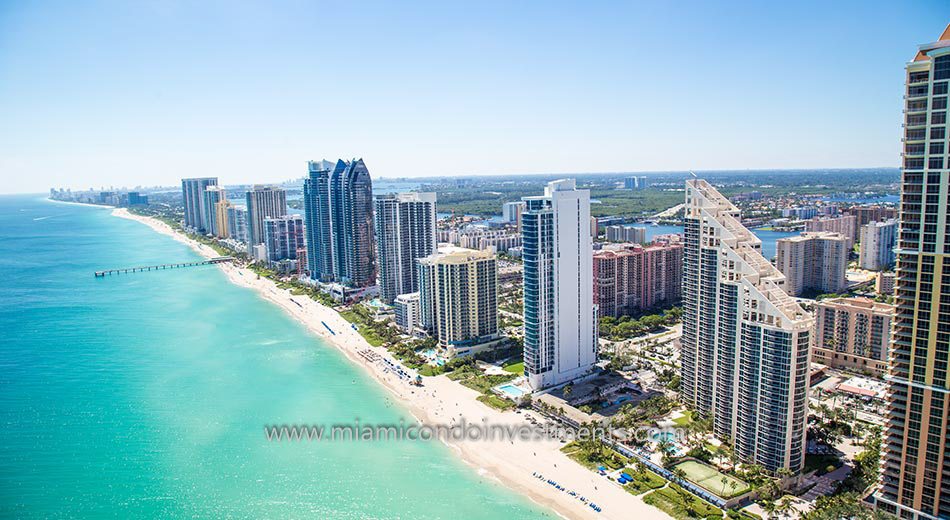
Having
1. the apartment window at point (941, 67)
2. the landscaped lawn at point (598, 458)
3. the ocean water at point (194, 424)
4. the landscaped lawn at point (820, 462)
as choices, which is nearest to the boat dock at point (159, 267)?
the ocean water at point (194, 424)

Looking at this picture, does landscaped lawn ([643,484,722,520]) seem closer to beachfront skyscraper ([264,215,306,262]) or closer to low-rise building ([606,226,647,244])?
low-rise building ([606,226,647,244])

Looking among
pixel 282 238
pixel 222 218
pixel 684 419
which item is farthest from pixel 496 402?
pixel 222 218

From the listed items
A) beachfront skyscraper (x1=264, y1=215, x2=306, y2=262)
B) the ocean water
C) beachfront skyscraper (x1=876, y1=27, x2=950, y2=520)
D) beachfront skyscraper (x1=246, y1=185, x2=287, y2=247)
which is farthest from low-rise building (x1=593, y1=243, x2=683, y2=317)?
beachfront skyscraper (x1=246, y1=185, x2=287, y2=247)

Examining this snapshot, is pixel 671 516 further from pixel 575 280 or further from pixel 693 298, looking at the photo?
pixel 575 280

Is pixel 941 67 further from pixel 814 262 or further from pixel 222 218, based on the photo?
pixel 222 218

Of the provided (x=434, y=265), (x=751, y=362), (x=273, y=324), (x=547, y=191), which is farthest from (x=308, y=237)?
(x=751, y=362)

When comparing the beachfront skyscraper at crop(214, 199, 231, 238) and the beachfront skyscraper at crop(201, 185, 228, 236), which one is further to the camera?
the beachfront skyscraper at crop(201, 185, 228, 236)

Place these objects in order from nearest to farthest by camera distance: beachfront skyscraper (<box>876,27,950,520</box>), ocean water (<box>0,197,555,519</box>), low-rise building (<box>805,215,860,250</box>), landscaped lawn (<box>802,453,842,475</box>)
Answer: beachfront skyscraper (<box>876,27,950,520</box>)
landscaped lawn (<box>802,453,842,475</box>)
ocean water (<box>0,197,555,519</box>)
low-rise building (<box>805,215,860,250</box>)
